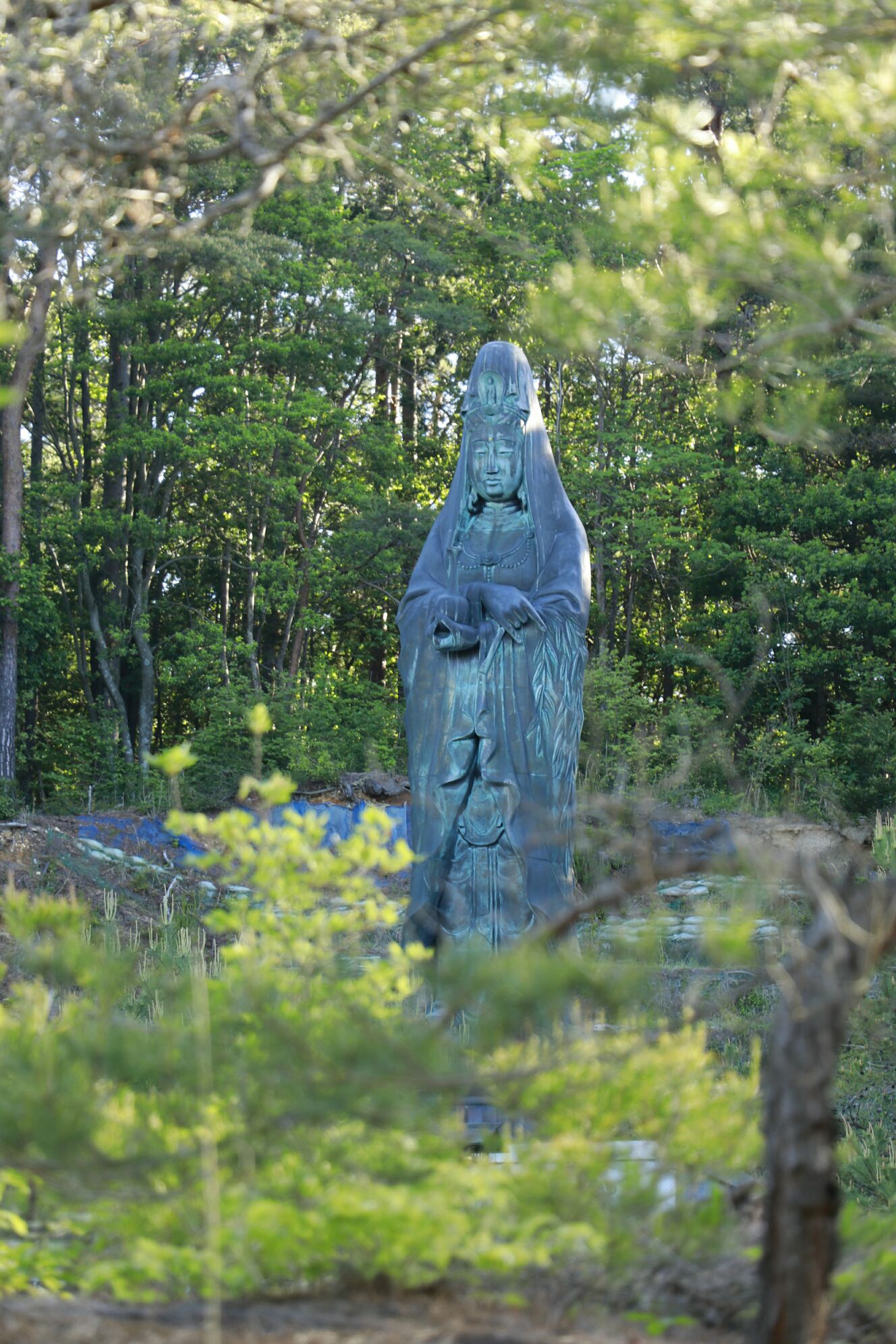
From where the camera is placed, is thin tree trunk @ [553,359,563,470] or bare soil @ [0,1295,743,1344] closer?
bare soil @ [0,1295,743,1344]

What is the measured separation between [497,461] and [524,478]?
14 centimetres

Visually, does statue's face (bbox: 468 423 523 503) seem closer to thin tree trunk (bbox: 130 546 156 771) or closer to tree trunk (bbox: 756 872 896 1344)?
tree trunk (bbox: 756 872 896 1344)

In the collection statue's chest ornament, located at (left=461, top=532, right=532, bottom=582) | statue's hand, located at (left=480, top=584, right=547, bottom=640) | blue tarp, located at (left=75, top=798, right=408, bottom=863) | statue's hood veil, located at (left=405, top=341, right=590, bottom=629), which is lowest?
blue tarp, located at (left=75, top=798, right=408, bottom=863)

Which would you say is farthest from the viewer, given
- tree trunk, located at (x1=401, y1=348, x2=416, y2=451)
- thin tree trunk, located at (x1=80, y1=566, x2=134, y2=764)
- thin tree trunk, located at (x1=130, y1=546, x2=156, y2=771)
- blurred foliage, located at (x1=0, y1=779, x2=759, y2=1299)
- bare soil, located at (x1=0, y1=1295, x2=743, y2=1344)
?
tree trunk, located at (x1=401, y1=348, x2=416, y2=451)

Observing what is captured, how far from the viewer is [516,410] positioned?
6266mm

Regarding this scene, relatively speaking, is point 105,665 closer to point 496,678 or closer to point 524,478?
point 524,478

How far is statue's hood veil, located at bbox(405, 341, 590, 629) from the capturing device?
619 cm

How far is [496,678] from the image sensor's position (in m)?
5.96

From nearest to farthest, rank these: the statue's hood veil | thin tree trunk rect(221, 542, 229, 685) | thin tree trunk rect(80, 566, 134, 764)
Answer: the statue's hood veil
thin tree trunk rect(80, 566, 134, 764)
thin tree trunk rect(221, 542, 229, 685)

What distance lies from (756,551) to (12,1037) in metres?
17.5

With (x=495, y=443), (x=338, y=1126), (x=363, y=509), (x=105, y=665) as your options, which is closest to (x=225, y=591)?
(x=105, y=665)

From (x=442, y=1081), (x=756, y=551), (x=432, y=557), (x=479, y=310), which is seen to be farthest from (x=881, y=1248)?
(x=479, y=310)

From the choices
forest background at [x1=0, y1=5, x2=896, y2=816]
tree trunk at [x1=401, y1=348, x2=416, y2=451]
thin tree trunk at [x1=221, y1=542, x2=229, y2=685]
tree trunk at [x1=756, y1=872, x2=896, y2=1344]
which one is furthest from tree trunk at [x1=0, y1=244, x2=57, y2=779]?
tree trunk at [x1=756, y1=872, x2=896, y2=1344]

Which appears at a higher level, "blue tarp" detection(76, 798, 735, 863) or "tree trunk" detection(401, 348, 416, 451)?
"tree trunk" detection(401, 348, 416, 451)
